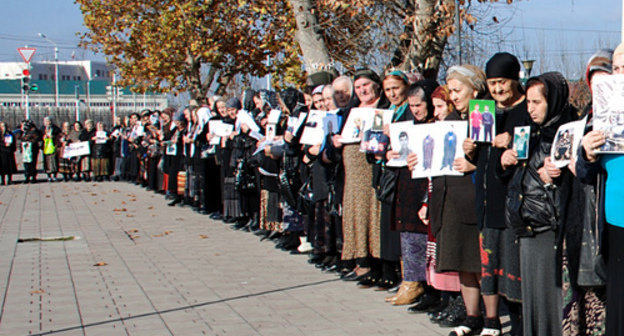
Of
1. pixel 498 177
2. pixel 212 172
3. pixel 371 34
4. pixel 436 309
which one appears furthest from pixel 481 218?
pixel 212 172

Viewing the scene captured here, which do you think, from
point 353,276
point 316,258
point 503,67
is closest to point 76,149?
point 316,258

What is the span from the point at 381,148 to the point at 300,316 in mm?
1709

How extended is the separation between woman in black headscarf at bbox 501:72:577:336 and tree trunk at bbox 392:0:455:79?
648 centimetres

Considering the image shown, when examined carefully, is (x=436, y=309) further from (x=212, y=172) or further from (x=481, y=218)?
(x=212, y=172)

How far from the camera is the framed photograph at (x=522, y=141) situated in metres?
5.79

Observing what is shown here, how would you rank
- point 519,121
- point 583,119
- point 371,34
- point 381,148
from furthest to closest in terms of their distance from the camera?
point 371,34 → point 381,148 → point 519,121 → point 583,119

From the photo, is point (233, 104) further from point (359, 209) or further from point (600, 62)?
point (600, 62)

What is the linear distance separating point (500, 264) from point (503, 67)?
4.46 feet

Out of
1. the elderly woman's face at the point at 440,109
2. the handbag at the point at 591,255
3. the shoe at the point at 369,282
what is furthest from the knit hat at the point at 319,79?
the handbag at the point at 591,255

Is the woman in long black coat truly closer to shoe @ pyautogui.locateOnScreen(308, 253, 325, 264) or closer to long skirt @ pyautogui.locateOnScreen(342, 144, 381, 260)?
shoe @ pyautogui.locateOnScreen(308, 253, 325, 264)

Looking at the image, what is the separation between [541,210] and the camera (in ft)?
18.6

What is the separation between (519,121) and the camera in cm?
606

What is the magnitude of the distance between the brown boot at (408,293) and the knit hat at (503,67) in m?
2.57

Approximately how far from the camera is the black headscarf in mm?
5641
